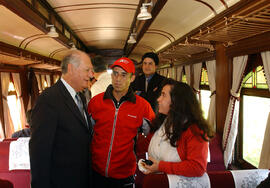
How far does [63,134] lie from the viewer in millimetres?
1762

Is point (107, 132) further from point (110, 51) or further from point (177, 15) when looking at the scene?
point (110, 51)

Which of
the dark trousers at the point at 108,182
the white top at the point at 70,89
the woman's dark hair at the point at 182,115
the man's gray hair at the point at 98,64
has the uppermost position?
the man's gray hair at the point at 98,64

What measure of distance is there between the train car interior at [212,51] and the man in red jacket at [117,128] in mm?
364

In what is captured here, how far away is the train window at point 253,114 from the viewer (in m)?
3.45

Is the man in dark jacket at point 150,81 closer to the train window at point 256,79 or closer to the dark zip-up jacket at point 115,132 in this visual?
the dark zip-up jacket at point 115,132

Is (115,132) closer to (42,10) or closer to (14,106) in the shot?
(42,10)

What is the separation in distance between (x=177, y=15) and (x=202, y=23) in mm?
562

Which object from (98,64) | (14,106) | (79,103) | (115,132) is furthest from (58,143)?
(14,106)

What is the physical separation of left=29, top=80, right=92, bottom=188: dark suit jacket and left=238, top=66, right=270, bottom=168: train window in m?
2.83

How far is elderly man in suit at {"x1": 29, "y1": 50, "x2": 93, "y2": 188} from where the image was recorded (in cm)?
165

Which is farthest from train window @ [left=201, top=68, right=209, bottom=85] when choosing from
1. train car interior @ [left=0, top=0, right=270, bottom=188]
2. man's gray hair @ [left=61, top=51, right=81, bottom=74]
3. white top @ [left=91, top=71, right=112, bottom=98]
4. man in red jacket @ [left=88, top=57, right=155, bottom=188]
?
man's gray hair @ [left=61, top=51, right=81, bottom=74]

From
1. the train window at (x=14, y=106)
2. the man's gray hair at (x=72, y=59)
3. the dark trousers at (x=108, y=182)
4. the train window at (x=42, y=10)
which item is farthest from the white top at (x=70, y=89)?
the train window at (x=14, y=106)

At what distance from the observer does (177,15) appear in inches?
181

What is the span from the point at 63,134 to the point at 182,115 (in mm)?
954
